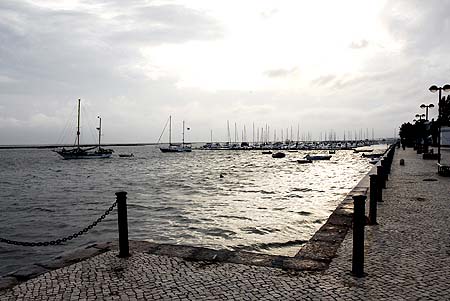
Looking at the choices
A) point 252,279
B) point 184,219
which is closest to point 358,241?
point 252,279

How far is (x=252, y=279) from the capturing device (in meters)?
5.26

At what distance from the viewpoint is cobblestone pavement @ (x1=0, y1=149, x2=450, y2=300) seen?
4711mm

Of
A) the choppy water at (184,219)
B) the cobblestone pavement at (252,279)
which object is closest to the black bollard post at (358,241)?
the cobblestone pavement at (252,279)

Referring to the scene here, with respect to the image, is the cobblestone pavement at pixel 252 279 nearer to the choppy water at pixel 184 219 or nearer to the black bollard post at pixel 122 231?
the black bollard post at pixel 122 231

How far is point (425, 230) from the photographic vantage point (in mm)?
7922

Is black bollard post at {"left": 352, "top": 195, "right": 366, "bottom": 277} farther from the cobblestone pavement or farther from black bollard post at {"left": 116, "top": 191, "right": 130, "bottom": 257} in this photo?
black bollard post at {"left": 116, "top": 191, "right": 130, "bottom": 257}

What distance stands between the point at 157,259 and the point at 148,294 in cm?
154

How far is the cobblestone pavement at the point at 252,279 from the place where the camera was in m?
4.71

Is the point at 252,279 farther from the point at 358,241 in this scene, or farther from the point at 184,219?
the point at 184,219

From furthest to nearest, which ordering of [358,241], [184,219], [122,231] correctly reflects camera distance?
[184,219]
[122,231]
[358,241]

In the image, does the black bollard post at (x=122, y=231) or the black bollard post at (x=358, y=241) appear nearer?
the black bollard post at (x=358, y=241)

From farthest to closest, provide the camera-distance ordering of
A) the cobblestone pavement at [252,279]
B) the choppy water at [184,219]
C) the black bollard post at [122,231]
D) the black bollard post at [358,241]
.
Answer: the choppy water at [184,219] → the black bollard post at [122,231] → the black bollard post at [358,241] → the cobblestone pavement at [252,279]

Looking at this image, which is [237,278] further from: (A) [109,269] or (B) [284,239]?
(B) [284,239]

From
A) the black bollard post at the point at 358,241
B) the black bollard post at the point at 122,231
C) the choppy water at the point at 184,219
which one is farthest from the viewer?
the choppy water at the point at 184,219
